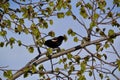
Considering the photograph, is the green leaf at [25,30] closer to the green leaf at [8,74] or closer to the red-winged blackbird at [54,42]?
the red-winged blackbird at [54,42]

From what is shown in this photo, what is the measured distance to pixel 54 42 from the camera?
14250mm

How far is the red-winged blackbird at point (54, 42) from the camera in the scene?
1396 cm

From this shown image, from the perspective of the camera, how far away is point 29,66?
13.3m

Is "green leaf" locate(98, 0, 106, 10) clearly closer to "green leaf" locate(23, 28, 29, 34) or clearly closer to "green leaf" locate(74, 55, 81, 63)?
"green leaf" locate(74, 55, 81, 63)

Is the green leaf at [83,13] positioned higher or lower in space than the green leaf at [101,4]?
lower

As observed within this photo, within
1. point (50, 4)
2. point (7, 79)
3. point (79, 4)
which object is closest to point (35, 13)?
point (50, 4)

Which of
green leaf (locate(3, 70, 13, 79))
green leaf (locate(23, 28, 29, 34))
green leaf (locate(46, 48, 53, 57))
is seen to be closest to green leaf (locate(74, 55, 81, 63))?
green leaf (locate(46, 48, 53, 57))

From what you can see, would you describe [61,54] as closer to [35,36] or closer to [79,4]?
[35,36]

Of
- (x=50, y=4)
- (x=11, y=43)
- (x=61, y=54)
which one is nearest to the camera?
(x=61, y=54)

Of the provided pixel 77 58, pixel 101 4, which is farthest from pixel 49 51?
pixel 101 4

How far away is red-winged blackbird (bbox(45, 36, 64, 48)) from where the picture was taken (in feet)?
45.8

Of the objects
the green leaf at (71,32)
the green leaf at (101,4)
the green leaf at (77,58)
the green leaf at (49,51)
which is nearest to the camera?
the green leaf at (49,51)

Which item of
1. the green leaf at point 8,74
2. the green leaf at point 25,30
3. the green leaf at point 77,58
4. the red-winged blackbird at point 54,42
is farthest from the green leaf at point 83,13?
the green leaf at point 8,74

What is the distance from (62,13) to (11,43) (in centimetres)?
202
